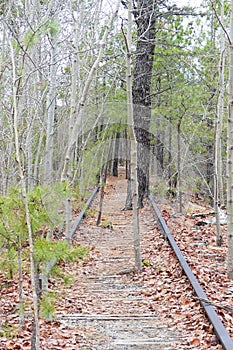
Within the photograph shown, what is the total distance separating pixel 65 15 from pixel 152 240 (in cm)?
519

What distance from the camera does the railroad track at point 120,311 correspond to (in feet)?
16.0

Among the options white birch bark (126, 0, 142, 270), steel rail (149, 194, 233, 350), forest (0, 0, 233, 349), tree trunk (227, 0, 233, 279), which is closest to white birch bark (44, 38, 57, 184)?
forest (0, 0, 233, 349)

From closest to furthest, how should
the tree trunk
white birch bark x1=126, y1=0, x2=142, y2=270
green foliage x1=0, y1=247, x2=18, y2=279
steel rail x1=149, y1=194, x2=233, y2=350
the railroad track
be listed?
steel rail x1=149, y1=194, x2=233, y2=350
green foliage x1=0, y1=247, x2=18, y2=279
the railroad track
the tree trunk
white birch bark x1=126, y1=0, x2=142, y2=270

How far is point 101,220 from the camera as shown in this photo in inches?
523

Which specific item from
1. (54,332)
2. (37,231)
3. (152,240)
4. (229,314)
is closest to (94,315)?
(54,332)

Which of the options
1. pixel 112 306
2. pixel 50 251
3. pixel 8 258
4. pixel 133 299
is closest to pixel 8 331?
pixel 8 258

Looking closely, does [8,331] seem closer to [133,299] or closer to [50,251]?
[50,251]

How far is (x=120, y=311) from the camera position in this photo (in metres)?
6.08

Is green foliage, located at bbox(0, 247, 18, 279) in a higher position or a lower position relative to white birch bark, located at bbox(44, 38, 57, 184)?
lower

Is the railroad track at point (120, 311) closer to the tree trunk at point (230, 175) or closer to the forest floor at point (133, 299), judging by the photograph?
the forest floor at point (133, 299)

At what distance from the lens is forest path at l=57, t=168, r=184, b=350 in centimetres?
497

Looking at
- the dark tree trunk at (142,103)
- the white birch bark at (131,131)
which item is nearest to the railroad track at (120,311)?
the white birch bark at (131,131)

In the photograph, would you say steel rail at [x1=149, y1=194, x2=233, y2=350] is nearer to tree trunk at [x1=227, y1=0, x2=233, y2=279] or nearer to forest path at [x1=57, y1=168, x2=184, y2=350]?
forest path at [x1=57, y1=168, x2=184, y2=350]

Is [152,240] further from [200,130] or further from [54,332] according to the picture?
[200,130]
